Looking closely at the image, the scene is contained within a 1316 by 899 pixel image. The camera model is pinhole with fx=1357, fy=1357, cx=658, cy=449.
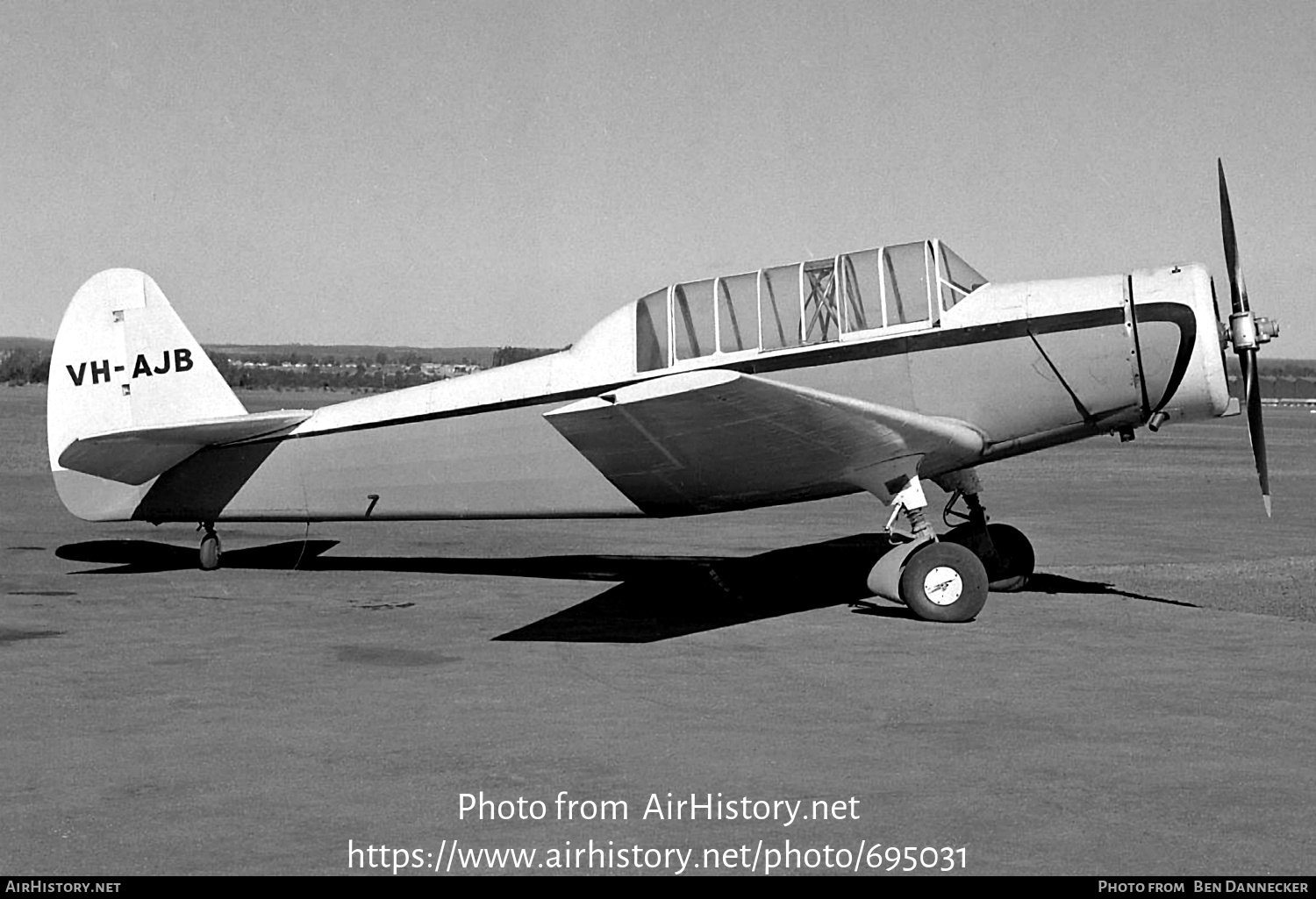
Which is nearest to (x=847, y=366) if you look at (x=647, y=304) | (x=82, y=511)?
(x=647, y=304)

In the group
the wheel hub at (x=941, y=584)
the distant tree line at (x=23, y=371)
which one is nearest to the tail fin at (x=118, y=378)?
the wheel hub at (x=941, y=584)

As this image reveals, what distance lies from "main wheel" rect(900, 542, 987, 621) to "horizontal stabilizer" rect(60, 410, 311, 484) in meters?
5.55

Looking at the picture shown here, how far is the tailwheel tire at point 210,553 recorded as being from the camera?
40.1 ft

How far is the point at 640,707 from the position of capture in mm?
6781

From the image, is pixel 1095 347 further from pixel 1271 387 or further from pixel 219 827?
pixel 1271 387

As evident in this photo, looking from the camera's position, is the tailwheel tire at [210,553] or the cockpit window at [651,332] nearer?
the cockpit window at [651,332]

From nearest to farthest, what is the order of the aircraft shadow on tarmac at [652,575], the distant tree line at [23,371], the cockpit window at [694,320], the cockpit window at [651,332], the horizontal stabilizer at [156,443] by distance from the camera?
1. the aircraft shadow on tarmac at [652,575]
2. the cockpit window at [694,320]
3. the cockpit window at [651,332]
4. the horizontal stabilizer at [156,443]
5. the distant tree line at [23,371]

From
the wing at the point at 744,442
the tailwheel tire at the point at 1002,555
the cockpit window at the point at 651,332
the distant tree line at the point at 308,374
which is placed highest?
the distant tree line at the point at 308,374

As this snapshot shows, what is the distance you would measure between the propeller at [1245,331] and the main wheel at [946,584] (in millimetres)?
2233

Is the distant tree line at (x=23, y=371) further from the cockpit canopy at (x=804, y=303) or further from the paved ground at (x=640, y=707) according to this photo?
the cockpit canopy at (x=804, y=303)

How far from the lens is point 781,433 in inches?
366

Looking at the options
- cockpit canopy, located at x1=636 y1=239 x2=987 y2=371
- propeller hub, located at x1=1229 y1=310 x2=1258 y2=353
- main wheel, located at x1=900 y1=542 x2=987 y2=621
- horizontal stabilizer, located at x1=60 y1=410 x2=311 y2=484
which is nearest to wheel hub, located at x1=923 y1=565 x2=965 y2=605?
main wheel, located at x1=900 y1=542 x2=987 y2=621

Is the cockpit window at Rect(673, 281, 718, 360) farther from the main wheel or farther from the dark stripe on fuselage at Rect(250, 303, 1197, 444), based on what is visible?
the main wheel

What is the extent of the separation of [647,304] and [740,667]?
11.8 ft
